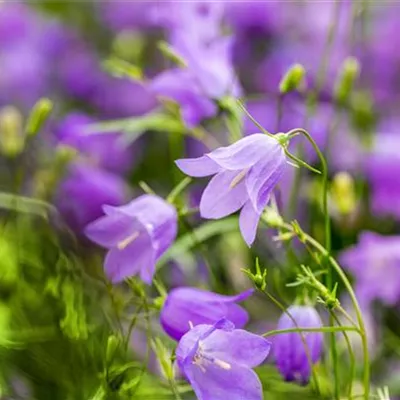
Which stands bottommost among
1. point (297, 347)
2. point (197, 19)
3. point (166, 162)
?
point (166, 162)

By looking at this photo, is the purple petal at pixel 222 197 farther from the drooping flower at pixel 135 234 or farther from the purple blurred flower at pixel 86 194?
the purple blurred flower at pixel 86 194

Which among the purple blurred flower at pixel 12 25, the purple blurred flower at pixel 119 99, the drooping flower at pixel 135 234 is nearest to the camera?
the drooping flower at pixel 135 234

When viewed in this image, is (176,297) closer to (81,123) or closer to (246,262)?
(246,262)

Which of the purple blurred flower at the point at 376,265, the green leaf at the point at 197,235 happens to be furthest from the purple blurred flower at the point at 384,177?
the green leaf at the point at 197,235

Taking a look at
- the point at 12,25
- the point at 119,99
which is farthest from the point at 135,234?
the point at 12,25

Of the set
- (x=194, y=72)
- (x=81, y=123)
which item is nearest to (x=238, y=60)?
(x=81, y=123)

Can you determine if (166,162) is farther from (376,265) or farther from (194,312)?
(194,312)
